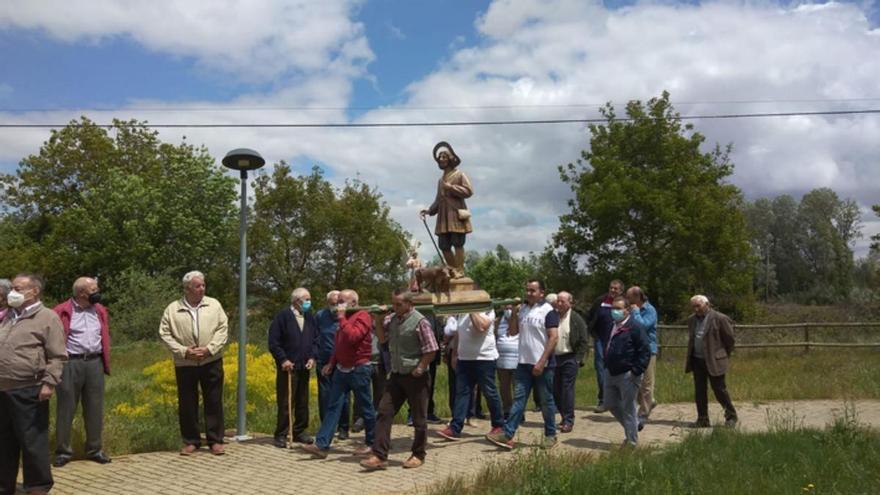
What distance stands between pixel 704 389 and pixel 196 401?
645 centimetres

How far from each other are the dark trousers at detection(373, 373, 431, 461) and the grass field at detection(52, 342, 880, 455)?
2224 millimetres

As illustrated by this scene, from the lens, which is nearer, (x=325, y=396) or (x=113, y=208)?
(x=325, y=396)

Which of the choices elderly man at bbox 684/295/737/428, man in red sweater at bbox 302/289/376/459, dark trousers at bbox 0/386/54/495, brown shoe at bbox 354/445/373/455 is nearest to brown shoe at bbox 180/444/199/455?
man in red sweater at bbox 302/289/376/459

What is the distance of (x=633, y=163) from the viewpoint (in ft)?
98.8

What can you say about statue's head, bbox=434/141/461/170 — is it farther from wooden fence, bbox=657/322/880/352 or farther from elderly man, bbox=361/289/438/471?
wooden fence, bbox=657/322/880/352

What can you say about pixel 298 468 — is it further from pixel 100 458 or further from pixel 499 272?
pixel 499 272

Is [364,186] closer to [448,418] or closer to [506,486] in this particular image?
[448,418]

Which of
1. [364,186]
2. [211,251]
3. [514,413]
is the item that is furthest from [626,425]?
[211,251]

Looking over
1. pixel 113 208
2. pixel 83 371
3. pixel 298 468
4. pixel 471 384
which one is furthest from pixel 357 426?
pixel 113 208

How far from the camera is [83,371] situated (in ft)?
24.1

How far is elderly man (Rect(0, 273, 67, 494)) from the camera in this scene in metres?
6.06

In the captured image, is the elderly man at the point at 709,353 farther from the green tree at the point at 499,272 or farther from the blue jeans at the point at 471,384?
the green tree at the point at 499,272

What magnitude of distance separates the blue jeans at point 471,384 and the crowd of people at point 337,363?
15 millimetres

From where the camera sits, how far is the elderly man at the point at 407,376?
7.27m
